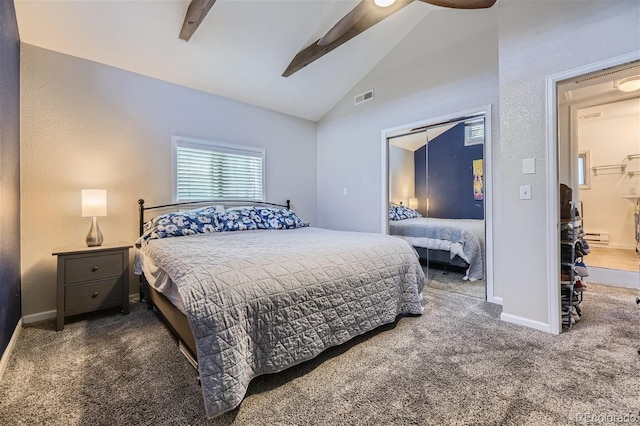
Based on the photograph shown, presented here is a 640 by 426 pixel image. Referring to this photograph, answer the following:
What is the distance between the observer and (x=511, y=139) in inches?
92.7

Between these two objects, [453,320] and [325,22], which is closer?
[453,320]

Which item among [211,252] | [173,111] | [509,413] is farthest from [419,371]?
[173,111]

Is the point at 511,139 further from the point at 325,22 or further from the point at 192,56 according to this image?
the point at 192,56

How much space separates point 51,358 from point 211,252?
1.26m

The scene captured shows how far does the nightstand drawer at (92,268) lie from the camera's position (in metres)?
2.37

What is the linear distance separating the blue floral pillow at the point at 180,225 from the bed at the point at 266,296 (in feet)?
0.09

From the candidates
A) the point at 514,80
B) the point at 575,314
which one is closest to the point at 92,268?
the point at 514,80

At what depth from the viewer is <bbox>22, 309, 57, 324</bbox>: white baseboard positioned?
8.16 feet

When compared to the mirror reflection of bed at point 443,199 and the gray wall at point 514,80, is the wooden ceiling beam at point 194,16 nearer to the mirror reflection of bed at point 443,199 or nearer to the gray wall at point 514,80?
the gray wall at point 514,80

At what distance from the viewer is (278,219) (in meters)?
3.61

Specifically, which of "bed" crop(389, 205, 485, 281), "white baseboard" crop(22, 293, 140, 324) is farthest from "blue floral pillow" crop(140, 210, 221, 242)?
"bed" crop(389, 205, 485, 281)

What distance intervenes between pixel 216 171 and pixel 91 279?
1.84 m

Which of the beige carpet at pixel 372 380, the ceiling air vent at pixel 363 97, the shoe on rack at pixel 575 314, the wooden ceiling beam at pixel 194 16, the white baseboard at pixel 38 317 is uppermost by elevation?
the wooden ceiling beam at pixel 194 16

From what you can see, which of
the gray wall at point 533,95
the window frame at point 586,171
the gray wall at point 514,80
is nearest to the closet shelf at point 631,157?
the window frame at point 586,171
